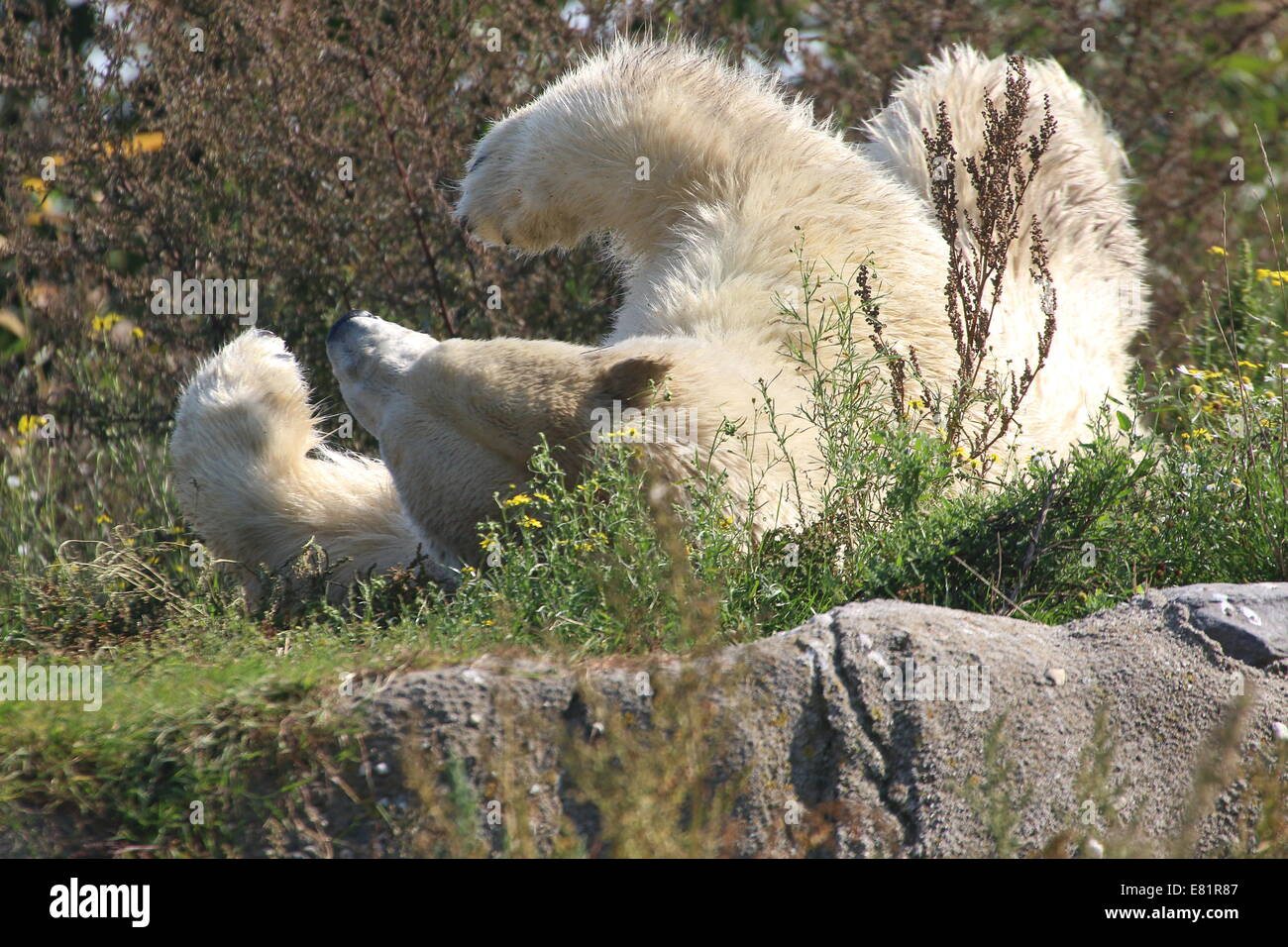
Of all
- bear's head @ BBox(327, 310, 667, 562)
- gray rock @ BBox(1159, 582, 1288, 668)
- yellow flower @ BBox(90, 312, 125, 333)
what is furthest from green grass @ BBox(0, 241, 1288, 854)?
yellow flower @ BBox(90, 312, 125, 333)

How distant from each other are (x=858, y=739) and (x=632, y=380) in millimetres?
1152

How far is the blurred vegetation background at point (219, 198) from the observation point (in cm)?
561

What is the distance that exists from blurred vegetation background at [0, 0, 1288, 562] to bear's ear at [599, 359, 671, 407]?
2.26 metres

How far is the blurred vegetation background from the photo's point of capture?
5.61m

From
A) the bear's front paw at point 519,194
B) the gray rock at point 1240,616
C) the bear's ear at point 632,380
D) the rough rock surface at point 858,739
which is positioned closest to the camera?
the rough rock surface at point 858,739

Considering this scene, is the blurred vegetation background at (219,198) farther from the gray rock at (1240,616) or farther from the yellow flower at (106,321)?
the gray rock at (1240,616)

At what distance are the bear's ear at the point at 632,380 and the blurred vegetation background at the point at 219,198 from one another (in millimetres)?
2257

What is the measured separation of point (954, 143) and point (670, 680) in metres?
3.52

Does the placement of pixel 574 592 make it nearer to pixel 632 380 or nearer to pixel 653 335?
pixel 632 380

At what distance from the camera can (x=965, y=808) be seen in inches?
106

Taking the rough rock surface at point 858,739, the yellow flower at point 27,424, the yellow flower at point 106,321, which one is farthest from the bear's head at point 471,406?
the yellow flower at point 27,424
